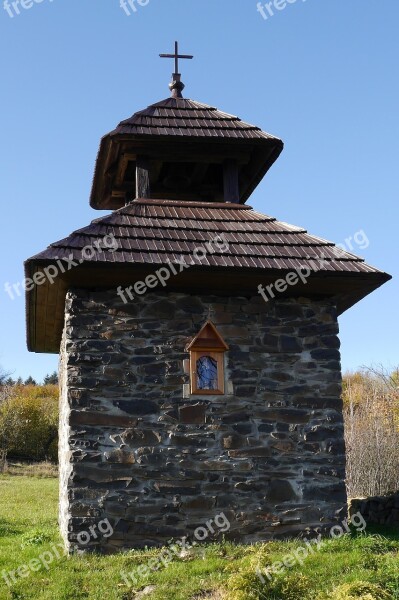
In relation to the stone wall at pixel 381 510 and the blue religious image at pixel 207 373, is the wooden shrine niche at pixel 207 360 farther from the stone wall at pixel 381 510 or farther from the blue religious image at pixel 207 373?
the stone wall at pixel 381 510

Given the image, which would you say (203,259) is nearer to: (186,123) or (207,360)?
(207,360)

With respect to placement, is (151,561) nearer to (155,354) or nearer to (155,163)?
(155,354)

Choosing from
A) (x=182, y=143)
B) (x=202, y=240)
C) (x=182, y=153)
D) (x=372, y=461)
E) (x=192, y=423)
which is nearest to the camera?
(x=192, y=423)

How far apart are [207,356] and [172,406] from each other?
2.12 feet

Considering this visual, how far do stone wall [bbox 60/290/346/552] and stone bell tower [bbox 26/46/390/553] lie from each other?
0.01 metres

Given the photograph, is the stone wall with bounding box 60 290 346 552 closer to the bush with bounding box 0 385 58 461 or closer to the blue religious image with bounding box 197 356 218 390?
the blue religious image with bounding box 197 356 218 390

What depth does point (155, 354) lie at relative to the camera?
326 inches

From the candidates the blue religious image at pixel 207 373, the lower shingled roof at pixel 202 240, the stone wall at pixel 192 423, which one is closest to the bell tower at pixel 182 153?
the lower shingled roof at pixel 202 240

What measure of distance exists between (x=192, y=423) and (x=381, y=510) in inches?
128

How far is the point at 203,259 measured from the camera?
8305mm

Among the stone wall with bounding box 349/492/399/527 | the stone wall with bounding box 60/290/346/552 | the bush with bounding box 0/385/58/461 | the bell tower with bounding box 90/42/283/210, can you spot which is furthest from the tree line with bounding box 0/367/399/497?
the bell tower with bounding box 90/42/283/210

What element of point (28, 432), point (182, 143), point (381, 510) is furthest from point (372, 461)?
point (28, 432)

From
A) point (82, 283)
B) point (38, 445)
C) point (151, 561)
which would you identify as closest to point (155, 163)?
point (82, 283)

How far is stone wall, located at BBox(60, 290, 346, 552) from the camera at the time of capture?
7.90 metres
